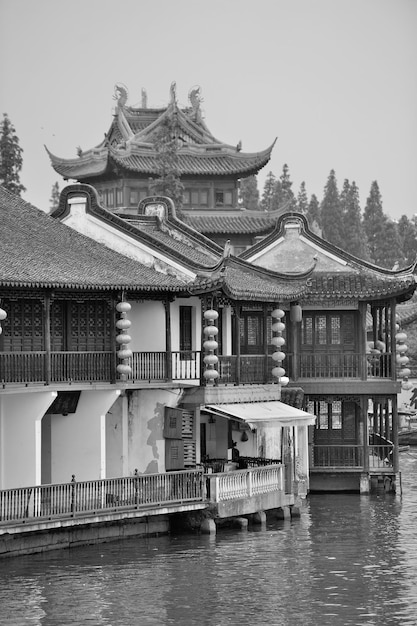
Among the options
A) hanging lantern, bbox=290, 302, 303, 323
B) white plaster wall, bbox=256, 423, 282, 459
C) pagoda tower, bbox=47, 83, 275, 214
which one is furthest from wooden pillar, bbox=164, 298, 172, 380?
pagoda tower, bbox=47, 83, 275, 214

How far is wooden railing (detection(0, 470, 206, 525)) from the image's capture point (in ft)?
111

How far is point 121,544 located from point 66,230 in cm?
924

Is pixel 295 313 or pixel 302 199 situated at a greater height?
pixel 302 199

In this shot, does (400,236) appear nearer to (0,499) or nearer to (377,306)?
(377,306)

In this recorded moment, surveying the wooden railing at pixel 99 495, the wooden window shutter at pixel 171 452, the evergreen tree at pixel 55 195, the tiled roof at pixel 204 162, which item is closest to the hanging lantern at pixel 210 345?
the wooden window shutter at pixel 171 452

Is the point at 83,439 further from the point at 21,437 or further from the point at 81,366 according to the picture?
the point at 21,437

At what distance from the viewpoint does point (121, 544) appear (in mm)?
36438

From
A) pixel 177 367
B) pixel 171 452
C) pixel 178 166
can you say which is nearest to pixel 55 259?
pixel 177 367

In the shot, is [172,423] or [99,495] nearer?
[99,495]

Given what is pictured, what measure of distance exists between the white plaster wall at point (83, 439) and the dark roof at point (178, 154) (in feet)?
124

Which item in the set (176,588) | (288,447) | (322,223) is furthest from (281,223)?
(322,223)

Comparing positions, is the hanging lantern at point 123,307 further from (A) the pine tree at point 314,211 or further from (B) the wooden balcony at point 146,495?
(A) the pine tree at point 314,211

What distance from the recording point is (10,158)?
74.9m

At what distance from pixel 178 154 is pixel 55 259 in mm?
40686
